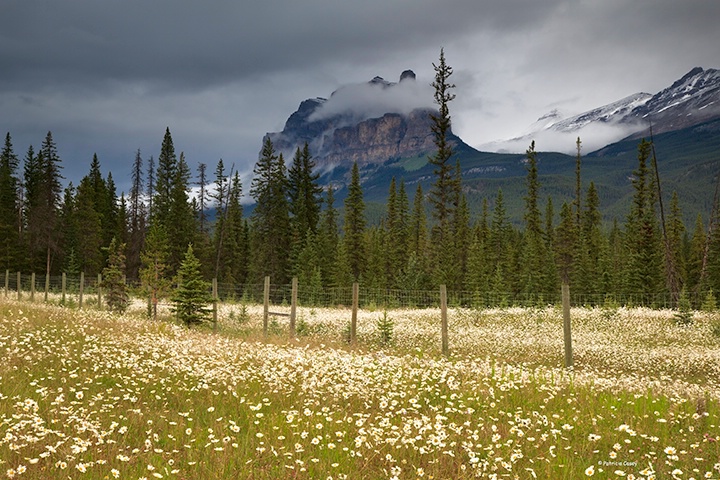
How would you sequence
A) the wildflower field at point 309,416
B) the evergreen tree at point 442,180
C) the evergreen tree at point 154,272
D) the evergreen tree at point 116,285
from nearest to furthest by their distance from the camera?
the wildflower field at point 309,416 < the evergreen tree at point 154,272 < the evergreen tree at point 116,285 < the evergreen tree at point 442,180

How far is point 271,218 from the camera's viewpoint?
177 ft

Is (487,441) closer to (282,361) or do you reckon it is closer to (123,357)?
(282,361)

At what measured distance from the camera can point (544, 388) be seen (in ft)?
27.2

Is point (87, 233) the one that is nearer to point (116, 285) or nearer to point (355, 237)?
point (355, 237)

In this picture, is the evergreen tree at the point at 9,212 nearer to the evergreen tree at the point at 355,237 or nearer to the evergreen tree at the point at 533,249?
the evergreen tree at the point at 355,237

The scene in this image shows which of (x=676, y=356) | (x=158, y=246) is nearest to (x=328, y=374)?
(x=676, y=356)

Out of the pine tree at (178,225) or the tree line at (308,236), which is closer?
the tree line at (308,236)

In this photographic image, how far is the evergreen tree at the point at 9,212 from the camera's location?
174 ft

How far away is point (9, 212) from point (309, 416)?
208 ft

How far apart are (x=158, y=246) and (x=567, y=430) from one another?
21595 millimetres

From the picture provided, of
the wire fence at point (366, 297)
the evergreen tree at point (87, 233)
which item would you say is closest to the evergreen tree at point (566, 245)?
the wire fence at point (366, 297)

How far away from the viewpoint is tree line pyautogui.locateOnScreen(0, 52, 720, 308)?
4819 cm

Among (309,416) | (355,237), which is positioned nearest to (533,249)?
(355,237)

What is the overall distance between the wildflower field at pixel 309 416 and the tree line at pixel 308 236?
3228cm
